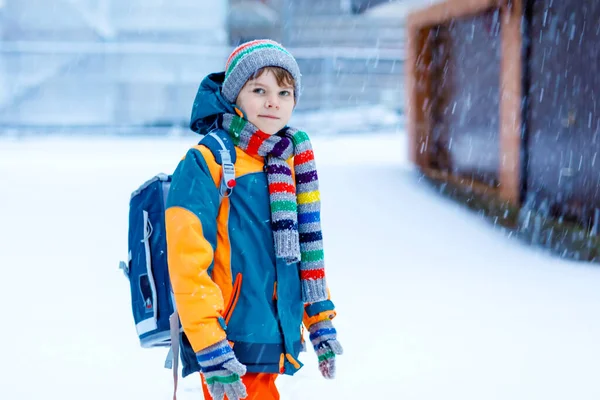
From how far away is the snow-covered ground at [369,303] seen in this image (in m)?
3.77

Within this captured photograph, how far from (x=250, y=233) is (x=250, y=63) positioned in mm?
509

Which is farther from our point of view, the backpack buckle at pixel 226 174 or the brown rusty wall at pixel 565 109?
the brown rusty wall at pixel 565 109

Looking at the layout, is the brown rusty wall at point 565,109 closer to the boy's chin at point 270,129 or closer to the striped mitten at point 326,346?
the striped mitten at point 326,346

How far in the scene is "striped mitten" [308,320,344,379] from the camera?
7.52ft

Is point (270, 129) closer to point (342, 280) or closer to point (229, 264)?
point (229, 264)

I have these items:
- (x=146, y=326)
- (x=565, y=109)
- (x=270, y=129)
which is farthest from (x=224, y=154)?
(x=565, y=109)

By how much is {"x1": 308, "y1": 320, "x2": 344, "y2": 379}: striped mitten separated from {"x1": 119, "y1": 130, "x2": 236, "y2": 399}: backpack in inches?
16.2

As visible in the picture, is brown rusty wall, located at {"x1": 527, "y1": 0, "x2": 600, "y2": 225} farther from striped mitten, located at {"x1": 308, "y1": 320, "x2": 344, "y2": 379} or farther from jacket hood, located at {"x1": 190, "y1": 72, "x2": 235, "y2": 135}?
jacket hood, located at {"x1": 190, "y1": 72, "x2": 235, "y2": 135}

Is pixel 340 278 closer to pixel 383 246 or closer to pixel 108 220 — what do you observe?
pixel 383 246

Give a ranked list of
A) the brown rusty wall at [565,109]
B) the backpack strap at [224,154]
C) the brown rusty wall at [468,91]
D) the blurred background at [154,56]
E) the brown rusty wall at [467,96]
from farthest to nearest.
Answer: the blurred background at [154,56]
the brown rusty wall at [467,96]
the brown rusty wall at [468,91]
the brown rusty wall at [565,109]
the backpack strap at [224,154]

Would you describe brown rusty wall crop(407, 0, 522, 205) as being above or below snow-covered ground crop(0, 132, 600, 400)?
above

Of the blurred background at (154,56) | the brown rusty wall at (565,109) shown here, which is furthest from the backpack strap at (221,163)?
the blurred background at (154,56)

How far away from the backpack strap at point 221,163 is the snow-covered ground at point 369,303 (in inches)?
64.0

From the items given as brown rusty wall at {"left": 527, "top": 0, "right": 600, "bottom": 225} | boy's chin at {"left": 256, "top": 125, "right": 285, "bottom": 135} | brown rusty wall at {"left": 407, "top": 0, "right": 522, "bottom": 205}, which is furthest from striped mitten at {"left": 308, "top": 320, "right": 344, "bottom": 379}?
brown rusty wall at {"left": 407, "top": 0, "right": 522, "bottom": 205}
